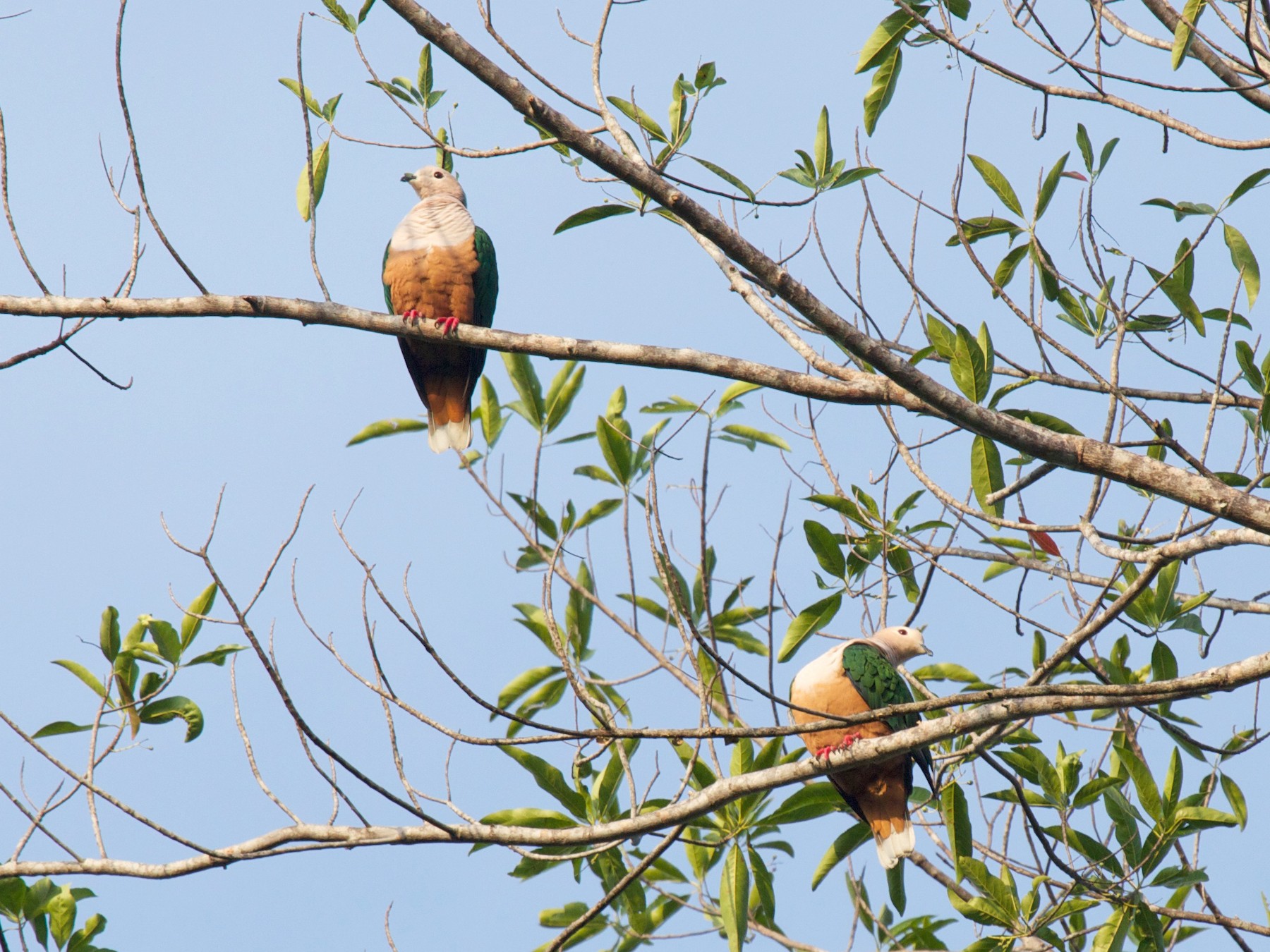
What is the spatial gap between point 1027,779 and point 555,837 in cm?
169

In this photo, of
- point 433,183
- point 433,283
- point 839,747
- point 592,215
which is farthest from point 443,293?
point 839,747

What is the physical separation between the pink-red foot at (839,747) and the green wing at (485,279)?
8.49ft

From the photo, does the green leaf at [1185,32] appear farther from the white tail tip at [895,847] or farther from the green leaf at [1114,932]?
the white tail tip at [895,847]

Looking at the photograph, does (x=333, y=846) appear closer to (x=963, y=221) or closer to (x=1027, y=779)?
(x=1027, y=779)

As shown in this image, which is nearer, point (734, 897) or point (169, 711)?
point (734, 897)

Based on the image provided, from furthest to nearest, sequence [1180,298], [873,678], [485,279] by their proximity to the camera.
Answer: [485,279] < [873,678] < [1180,298]

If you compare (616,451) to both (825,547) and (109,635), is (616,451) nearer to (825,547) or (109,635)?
(825,547)

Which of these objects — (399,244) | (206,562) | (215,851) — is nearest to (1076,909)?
(215,851)

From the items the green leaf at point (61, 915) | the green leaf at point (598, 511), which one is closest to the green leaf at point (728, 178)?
the green leaf at point (598, 511)

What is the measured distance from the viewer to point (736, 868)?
11.3 ft

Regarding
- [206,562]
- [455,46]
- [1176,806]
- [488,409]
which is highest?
[488,409]

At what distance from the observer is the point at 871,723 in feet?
13.5

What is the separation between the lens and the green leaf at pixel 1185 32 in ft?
10.8

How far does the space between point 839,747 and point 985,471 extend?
0.96 metres
